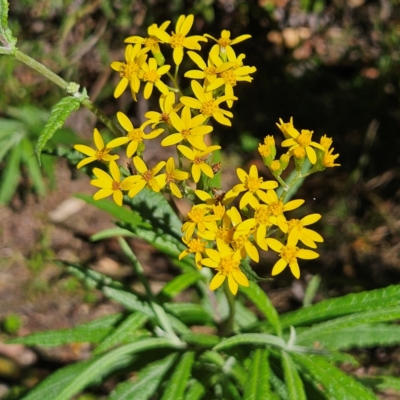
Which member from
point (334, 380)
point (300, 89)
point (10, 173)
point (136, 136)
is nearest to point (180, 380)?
point (334, 380)

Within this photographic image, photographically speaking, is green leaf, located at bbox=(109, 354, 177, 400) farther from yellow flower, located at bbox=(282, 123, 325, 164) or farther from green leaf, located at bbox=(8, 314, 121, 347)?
yellow flower, located at bbox=(282, 123, 325, 164)

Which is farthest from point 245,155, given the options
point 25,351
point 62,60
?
point 25,351

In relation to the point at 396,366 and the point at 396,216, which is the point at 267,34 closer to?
the point at 396,216

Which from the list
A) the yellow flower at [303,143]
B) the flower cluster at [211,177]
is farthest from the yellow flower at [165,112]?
the yellow flower at [303,143]

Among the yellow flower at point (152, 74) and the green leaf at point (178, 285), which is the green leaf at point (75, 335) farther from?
the yellow flower at point (152, 74)

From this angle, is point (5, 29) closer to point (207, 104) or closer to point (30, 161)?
point (207, 104)

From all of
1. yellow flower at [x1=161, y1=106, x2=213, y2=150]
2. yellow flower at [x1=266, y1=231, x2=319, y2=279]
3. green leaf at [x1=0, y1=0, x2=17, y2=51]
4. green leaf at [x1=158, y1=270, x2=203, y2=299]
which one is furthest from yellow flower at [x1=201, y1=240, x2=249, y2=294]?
green leaf at [x1=0, y1=0, x2=17, y2=51]
